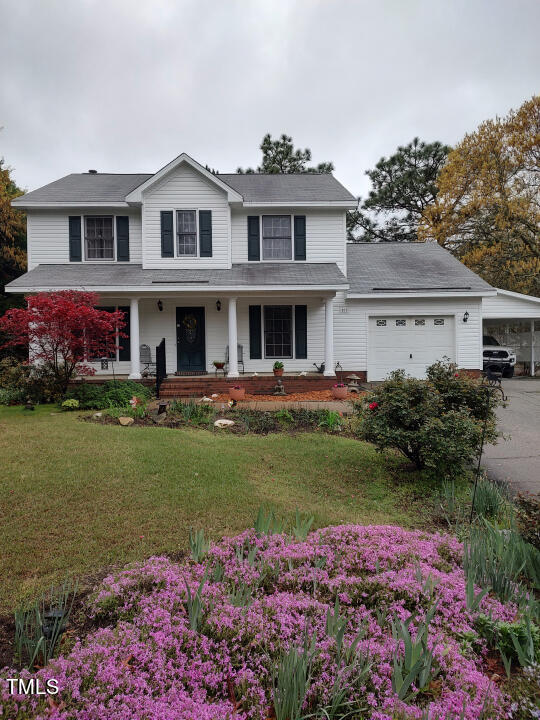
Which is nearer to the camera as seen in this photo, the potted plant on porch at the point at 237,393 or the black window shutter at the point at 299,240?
the potted plant on porch at the point at 237,393

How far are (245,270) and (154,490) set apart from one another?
967 centimetres

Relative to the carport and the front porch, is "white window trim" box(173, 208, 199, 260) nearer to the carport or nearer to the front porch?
the front porch

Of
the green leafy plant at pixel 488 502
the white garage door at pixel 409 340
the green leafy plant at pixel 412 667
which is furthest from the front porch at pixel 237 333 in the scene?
the green leafy plant at pixel 412 667

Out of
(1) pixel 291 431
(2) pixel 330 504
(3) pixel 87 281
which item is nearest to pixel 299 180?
(3) pixel 87 281

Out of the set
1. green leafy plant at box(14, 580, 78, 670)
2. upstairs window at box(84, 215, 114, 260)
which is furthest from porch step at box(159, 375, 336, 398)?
green leafy plant at box(14, 580, 78, 670)

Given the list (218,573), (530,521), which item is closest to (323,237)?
(530,521)

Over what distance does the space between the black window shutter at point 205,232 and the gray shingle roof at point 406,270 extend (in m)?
5.05

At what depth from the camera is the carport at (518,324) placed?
17406 millimetres

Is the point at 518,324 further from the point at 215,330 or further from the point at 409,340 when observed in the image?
the point at 215,330

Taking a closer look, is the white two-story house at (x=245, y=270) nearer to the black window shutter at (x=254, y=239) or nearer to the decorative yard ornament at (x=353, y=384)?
the black window shutter at (x=254, y=239)

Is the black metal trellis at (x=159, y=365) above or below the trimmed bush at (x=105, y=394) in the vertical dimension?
above

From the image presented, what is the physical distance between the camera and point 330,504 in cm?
483

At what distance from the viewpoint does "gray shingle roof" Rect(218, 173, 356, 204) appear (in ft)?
46.0

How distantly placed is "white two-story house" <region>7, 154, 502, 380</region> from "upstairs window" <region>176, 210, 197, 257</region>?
33 millimetres
